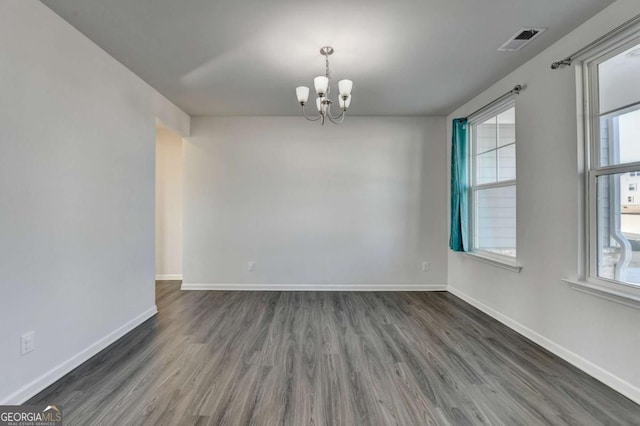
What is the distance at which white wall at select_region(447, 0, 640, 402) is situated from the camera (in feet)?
6.63

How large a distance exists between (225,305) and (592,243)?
3722 millimetres

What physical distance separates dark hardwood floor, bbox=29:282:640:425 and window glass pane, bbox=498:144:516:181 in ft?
5.28

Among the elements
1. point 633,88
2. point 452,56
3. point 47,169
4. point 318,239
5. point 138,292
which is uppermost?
point 452,56

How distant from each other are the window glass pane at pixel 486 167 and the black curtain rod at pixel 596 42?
122cm

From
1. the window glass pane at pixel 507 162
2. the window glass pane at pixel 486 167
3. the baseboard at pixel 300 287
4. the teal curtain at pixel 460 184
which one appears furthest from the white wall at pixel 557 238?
the baseboard at pixel 300 287

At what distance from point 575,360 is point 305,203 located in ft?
11.1

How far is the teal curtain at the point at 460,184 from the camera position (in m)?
3.92

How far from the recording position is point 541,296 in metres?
2.68

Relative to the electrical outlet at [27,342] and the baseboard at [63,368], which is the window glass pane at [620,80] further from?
the baseboard at [63,368]

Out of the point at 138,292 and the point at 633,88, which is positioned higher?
the point at 633,88

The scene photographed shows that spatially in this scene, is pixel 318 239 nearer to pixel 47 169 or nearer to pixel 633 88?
pixel 47 169

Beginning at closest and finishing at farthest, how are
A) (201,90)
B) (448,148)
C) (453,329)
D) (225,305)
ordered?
(453,329)
(201,90)
(225,305)
(448,148)

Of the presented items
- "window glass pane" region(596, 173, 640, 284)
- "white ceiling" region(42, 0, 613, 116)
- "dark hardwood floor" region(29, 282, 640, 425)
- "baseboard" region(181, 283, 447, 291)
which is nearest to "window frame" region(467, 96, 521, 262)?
"white ceiling" region(42, 0, 613, 116)

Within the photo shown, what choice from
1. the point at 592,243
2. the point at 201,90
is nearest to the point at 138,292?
the point at 201,90
